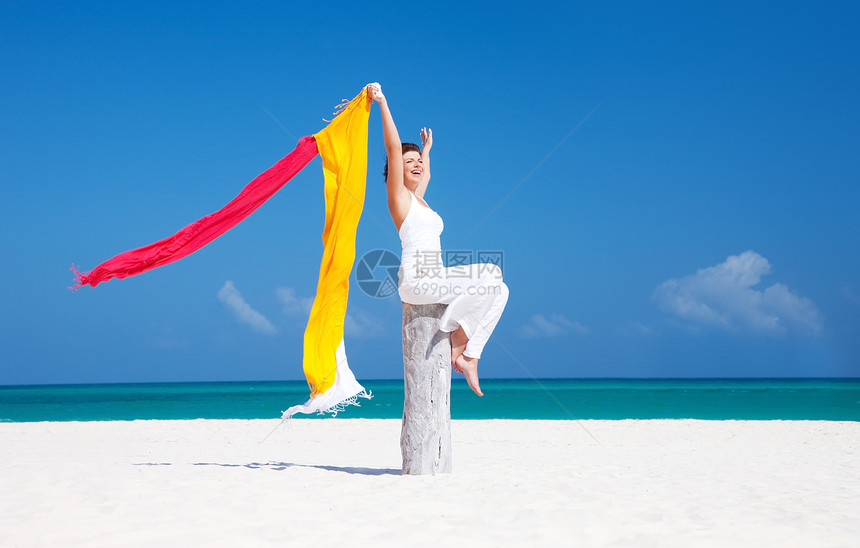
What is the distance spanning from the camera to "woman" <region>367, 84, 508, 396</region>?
4840 millimetres

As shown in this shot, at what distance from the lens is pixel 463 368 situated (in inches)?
193

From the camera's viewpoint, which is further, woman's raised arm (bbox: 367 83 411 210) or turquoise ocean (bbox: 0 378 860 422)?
turquoise ocean (bbox: 0 378 860 422)

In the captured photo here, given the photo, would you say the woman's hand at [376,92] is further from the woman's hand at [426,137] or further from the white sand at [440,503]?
the white sand at [440,503]

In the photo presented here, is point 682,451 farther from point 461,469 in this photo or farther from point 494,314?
point 494,314

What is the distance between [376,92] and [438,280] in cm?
154

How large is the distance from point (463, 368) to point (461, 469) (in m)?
2.03

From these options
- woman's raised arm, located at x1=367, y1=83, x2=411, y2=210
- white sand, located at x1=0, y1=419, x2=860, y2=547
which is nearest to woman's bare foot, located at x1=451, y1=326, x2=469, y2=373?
white sand, located at x1=0, y1=419, x2=860, y2=547

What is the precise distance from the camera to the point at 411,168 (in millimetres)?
5219

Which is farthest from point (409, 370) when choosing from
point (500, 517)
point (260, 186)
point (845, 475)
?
point (845, 475)

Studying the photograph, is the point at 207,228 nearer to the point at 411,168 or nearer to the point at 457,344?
the point at 411,168

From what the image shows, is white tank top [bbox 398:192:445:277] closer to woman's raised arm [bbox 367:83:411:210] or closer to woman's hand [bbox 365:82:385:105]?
woman's raised arm [bbox 367:83:411:210]

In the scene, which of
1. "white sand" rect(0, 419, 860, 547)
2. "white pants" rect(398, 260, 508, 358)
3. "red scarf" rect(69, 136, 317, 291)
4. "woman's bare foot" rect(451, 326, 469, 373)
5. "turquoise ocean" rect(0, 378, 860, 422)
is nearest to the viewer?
"white sand" rect(0, 419, 860, 547)

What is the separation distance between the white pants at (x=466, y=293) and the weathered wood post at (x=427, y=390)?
5.0 inches

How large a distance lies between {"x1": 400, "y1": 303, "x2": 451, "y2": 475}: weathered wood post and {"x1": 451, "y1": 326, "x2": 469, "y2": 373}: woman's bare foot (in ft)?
0.13
